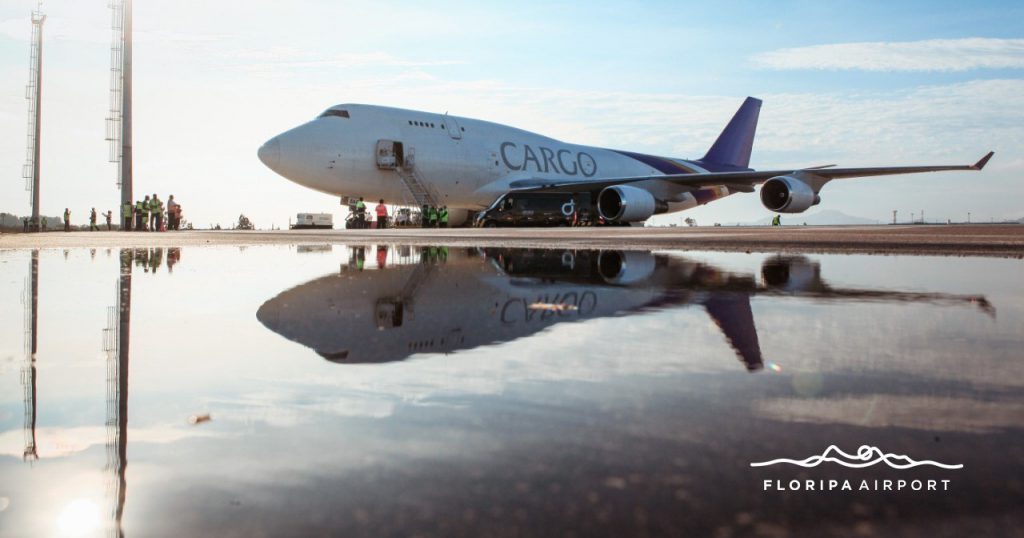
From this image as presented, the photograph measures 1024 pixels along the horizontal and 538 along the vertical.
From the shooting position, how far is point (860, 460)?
4.21 ft

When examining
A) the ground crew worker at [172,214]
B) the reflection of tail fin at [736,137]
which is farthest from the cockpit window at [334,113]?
the reflection of tail fin at [736,137]

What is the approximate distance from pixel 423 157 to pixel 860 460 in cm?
2240

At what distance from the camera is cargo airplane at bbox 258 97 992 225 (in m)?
21.3

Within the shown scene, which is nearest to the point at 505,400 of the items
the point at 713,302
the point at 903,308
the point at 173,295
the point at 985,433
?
the point at 985,433

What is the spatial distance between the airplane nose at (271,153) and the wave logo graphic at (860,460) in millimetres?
20762

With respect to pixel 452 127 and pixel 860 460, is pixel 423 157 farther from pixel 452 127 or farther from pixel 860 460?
pixel 860 460

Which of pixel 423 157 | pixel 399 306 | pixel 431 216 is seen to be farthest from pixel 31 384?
pixel 431 216

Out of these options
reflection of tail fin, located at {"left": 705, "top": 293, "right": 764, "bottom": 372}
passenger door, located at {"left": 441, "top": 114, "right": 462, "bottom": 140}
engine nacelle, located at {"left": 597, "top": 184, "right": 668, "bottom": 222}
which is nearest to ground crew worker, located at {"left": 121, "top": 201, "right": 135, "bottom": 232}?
passenger door, located at {"left": 441, "top": 114, "right": 462, "bottom": 140}

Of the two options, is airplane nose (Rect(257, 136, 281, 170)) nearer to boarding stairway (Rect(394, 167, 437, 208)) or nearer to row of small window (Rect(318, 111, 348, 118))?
row of small window (Rect(318, 111, 348, 118))

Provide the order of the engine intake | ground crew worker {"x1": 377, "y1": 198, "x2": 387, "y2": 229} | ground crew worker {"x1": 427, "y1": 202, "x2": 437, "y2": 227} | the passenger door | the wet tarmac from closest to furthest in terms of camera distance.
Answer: the wet tarmac, the engine intake, the passenger door, ground crew worker {"x1": 427, "y1": 202, "x2": 437, "y2": 227}, ground crew worker {"x1": 377, "y1": 198, "x2": 387, "y2": 229}

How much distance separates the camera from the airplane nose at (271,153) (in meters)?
20.8

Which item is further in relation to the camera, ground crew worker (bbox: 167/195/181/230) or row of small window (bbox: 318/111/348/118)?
ground crew worker (bbox: 167/195/181/230)

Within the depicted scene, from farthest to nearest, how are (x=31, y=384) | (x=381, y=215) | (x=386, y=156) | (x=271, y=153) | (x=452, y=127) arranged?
1. (x=381, y=215)
2. (x=452, y=127)
3. (x=386, y=156)
4. (x=271, y=153)
5. (x=31, y=384)

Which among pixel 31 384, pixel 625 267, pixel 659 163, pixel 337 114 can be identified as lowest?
pixel 31 384
